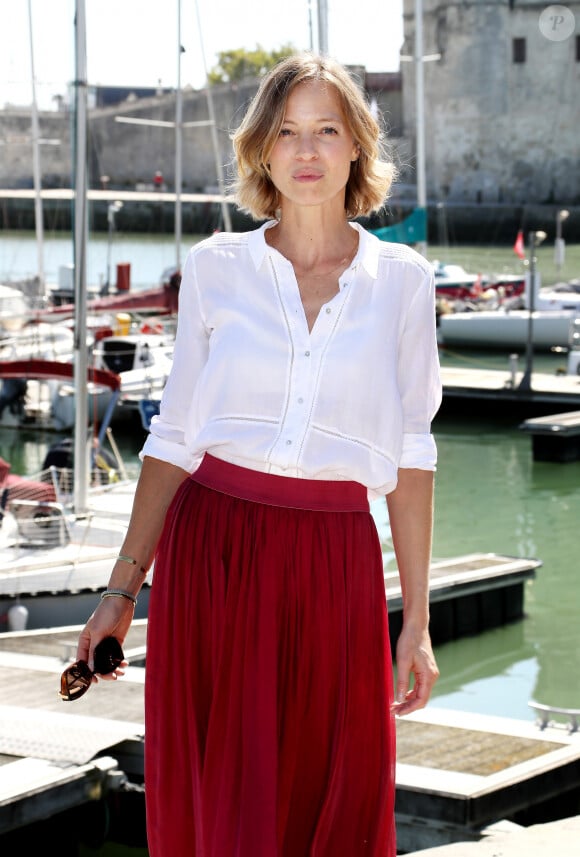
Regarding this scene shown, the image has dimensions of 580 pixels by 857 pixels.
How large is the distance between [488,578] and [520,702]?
95cm

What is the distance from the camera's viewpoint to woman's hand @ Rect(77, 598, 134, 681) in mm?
1990

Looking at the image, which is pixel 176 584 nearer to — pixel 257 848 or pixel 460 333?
pixel 257 848

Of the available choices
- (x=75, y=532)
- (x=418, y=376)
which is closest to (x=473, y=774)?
(x=418, y=376)

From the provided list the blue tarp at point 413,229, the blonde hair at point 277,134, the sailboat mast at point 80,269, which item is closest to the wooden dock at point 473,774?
the blonde hair at point 277,134

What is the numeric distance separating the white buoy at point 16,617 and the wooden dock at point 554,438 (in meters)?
7.23

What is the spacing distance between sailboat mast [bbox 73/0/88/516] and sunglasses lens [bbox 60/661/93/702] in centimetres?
684

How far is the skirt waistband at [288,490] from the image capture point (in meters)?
1.95

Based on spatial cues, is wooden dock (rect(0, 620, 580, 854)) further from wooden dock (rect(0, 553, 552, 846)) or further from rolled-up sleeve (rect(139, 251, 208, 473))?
rolled-up sleeve (rect(139, 251, 208, 473))

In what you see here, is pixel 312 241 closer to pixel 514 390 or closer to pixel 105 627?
pixel 105 627

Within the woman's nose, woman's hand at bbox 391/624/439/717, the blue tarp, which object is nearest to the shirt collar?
the woman's nose

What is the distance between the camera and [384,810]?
1968 millimetres

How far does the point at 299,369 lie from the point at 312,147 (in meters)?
0.30

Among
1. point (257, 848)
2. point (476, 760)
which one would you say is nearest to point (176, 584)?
point (257, 848)

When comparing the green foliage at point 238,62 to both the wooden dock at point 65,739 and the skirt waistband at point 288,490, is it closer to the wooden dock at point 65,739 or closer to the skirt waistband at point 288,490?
the wooden dock at point 65,739
